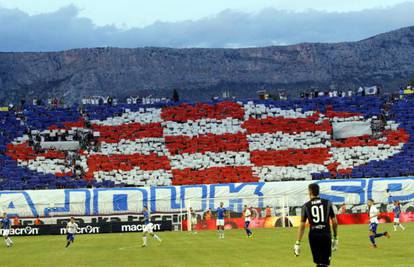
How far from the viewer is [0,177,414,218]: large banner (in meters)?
69.0

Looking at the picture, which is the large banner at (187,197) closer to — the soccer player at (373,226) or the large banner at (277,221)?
the large banner at (277,221)

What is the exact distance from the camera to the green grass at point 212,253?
31.5 meters

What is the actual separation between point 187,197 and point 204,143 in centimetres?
1786

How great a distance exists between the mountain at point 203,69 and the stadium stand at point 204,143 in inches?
1792

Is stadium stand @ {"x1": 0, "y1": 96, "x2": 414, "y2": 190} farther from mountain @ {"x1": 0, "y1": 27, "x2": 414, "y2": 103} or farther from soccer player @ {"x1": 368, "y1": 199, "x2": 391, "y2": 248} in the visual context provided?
mountain @ {"x1": 0, "y1": 27, "x2": 414, "y2": 103}

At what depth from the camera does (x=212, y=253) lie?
37406 mm

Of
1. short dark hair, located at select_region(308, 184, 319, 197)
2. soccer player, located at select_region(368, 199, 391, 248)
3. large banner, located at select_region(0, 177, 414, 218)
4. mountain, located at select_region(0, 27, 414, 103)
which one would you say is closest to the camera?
short dark hair, located at select_region(308, 184, 319, 197)

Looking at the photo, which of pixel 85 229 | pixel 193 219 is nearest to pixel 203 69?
pixel 193 219

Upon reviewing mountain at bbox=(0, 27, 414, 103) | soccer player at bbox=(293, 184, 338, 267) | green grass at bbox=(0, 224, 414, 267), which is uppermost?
mountain at bbox=(0, 27, 414, 103)

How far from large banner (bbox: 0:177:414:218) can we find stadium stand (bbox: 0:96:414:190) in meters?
9.07

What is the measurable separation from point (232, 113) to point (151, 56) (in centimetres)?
5223

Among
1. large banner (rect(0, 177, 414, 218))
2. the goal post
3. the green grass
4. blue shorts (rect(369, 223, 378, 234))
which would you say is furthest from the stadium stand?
blue shorts (rect(369, 223, 378, 234))

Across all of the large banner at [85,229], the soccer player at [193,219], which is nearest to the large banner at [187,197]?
the soccer player at [193,219]

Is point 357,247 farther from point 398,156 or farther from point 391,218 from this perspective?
point 398,156
